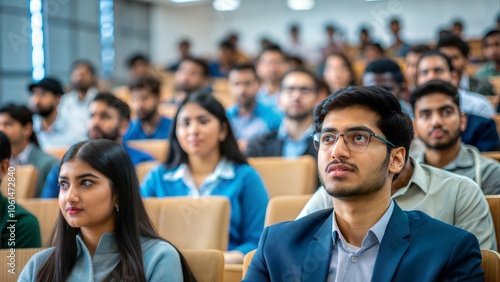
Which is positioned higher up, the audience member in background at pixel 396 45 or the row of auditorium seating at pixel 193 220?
the audience member in background at pixel 396 45

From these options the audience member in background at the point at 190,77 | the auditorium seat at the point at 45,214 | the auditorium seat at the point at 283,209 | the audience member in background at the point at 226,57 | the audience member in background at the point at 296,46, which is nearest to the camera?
the auditorium seat at the point at 283,209

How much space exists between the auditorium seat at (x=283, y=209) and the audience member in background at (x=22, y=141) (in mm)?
1786

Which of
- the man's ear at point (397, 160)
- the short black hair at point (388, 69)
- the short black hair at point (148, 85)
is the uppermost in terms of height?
the short black hair at point (388, 69)

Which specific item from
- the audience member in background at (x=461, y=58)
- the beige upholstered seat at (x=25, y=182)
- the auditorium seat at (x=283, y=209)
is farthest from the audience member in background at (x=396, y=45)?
the auditorium seat at (x=283, y=209)

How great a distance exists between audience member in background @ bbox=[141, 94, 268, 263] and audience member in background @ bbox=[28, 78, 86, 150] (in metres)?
2.19

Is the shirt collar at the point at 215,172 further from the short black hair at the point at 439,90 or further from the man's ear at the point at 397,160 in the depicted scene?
the man's ear at the point at 397,160

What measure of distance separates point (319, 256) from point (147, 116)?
11.6 ft

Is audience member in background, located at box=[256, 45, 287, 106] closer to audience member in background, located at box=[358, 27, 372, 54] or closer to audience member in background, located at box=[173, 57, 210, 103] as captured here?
audience member in background, located at box=[173, 57, 210, 103]

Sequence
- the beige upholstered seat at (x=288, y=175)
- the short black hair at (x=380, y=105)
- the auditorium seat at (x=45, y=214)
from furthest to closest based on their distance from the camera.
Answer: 1. the beige upholstered seat at (x=288, y=175)
2. the auditorium seat at (x=45, y=214)
3. the short black hair at (x=380, y=105)

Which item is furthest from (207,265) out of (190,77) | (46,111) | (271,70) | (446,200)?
(271,70)

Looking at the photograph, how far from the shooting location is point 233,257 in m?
2.49

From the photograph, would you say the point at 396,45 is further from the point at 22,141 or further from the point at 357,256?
the point at 357,256

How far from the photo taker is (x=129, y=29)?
11711 mm

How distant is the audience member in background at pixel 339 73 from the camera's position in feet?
17.0
